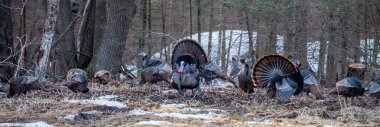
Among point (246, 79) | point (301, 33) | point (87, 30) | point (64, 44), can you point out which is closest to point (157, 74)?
point (246, 79)

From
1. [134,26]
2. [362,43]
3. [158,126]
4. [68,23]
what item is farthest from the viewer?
[134,26]

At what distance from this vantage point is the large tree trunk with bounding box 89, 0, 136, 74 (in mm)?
16781

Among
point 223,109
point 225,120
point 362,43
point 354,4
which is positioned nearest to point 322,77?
point 362,43

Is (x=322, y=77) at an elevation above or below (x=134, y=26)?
below

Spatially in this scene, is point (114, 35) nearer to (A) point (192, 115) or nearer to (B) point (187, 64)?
(B) point (187, 64)

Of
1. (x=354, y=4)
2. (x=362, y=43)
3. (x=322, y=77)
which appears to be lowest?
(x=322, y=77)

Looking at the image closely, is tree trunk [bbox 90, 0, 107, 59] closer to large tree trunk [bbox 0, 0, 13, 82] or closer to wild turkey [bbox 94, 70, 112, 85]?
large tree trunk [bbox 0, 0, 13, 82]

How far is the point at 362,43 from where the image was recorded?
722 inches

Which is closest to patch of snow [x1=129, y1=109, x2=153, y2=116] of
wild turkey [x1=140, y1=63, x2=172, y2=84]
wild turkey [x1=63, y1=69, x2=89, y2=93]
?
wild turkey [x1=63, y1=69, x2=89, y2=93]

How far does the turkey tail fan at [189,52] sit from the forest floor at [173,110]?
0.61 metres

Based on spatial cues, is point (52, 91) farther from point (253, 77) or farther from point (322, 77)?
point (322, 77)

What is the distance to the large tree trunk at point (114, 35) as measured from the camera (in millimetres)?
16781

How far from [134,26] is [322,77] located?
7.06 m

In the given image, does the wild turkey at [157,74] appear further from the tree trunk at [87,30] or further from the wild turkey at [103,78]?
the tree trunk at [87,30]
